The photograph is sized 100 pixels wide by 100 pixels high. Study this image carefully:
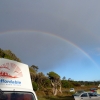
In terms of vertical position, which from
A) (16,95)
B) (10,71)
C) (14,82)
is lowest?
(16,95)

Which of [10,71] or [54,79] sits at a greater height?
[54,79]

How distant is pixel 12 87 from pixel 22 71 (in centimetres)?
59

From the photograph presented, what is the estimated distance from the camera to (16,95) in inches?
171

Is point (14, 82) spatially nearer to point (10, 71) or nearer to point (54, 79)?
point (10, 71)

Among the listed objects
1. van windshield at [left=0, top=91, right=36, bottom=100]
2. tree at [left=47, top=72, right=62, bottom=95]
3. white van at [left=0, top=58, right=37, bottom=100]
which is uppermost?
tree at [left=47, top=72, right=62, bottom=95]

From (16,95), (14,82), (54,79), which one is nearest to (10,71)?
(14,82)

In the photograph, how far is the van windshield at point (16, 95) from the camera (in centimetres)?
402

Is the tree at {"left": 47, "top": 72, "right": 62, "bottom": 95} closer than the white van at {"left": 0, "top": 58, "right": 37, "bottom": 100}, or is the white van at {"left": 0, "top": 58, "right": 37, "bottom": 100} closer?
the white van at {"left": 0, "top": 58, "right": 37, "bottom": 100}

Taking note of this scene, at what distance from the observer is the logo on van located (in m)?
4.30

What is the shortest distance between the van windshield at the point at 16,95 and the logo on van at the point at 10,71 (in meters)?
0.38

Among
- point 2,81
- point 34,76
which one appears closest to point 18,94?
point 2,81

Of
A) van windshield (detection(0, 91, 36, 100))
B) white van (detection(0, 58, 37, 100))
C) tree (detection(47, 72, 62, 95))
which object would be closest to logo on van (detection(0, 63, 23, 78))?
white van (detection(0, 58, 37, 100))

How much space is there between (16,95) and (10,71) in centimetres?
55

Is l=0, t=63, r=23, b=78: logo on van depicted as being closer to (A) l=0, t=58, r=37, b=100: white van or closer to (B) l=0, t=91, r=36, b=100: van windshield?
(A) l=0, t=58, r=37, b=100: white van
